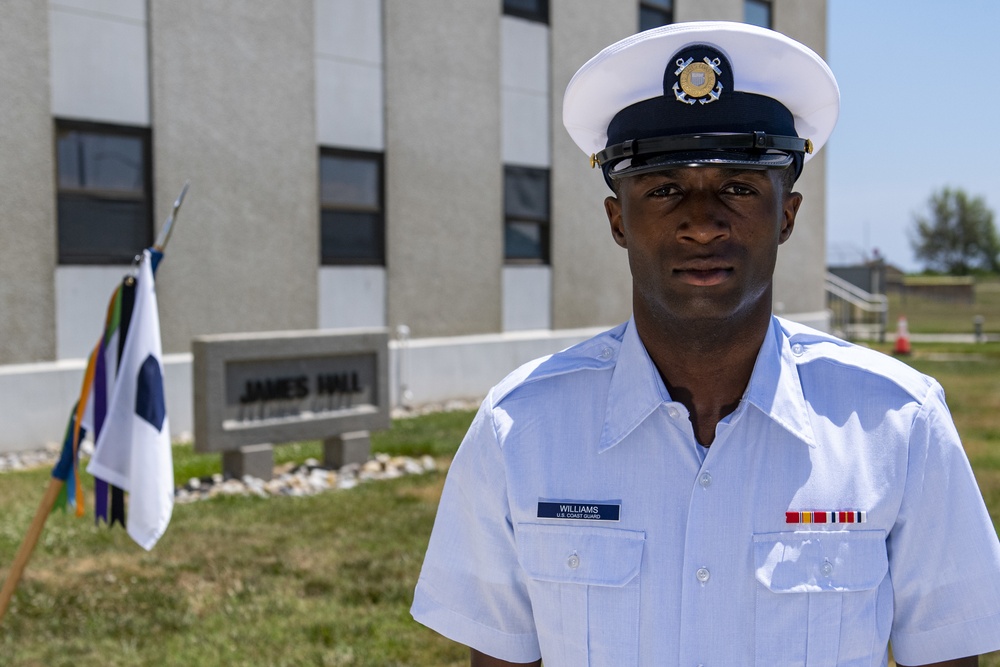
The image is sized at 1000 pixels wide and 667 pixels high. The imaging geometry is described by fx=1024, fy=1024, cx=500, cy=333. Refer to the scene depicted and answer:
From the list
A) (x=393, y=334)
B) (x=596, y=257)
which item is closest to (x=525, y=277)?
(x=596, y=257)

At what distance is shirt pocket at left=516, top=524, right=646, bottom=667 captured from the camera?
173 cm

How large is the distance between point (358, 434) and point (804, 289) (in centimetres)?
1367

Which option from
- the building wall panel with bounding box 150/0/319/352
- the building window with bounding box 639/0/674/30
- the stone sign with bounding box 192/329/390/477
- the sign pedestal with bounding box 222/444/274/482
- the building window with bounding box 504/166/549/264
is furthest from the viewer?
the building window with bounding box 639/0/674/30

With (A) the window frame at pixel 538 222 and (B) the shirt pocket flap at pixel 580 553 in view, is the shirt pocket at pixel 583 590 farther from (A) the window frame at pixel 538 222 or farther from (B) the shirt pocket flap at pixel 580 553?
(A) the window frame at pixel 538 222

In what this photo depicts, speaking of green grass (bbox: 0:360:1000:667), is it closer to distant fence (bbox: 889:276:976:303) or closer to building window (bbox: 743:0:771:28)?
building window (bbox: 743:0:771:28)

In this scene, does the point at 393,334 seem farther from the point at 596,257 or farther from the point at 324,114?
the point at 596,257

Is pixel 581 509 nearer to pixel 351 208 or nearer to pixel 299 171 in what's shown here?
pixel 299 171

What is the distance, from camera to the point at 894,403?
172cm

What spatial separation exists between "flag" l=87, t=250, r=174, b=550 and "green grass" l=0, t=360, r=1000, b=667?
0.52 m

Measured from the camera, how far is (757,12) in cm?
1898

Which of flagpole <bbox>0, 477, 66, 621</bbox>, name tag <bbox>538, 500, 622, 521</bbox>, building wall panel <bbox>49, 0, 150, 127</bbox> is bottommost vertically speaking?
flagpole <bbox>0, 477, 66, 621</bbox>

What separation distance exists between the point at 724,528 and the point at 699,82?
79cm

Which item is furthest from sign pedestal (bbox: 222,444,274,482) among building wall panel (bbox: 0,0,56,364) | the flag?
the flag

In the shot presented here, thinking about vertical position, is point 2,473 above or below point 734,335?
below
